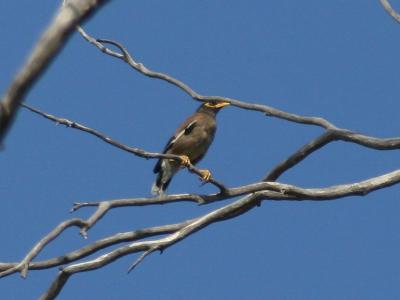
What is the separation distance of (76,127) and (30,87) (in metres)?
3.59

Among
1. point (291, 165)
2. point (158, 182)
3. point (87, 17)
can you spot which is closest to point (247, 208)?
point (291, 165)

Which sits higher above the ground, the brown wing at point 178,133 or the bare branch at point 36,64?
the brown wing at point 178,133

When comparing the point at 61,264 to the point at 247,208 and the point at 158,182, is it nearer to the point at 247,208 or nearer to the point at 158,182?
the point at 247,208

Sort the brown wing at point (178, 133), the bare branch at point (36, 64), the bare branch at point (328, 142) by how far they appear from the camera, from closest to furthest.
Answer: the bare branch at point (36, 64) < the bare branch at point (328, 142) < the brown wing at point (178, 133)

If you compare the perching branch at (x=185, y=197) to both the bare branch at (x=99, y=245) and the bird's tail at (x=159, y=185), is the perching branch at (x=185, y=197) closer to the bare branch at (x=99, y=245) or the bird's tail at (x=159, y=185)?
the bare branch at (x=99, y=245)

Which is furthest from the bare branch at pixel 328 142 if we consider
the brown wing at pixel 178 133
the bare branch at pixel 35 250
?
the brown wing at pixel 178 133

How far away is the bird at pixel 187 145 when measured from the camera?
1007cm

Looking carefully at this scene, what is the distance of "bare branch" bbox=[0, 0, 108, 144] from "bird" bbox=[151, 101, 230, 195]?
8275 mm

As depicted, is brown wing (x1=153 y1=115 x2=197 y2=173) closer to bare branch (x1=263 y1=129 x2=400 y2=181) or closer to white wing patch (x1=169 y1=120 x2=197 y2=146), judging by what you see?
white wing patch (x1=169 y1=120 x2=197 y2=146)

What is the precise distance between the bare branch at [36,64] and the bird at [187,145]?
326 inches

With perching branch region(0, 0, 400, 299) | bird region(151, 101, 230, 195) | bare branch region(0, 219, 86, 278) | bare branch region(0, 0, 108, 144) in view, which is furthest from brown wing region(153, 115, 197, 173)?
bare branch region(0, 0, 108, 144)

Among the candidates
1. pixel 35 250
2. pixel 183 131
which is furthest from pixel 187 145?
pixel 35 250

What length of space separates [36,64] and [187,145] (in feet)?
28.5

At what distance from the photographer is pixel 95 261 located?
5.71 m
